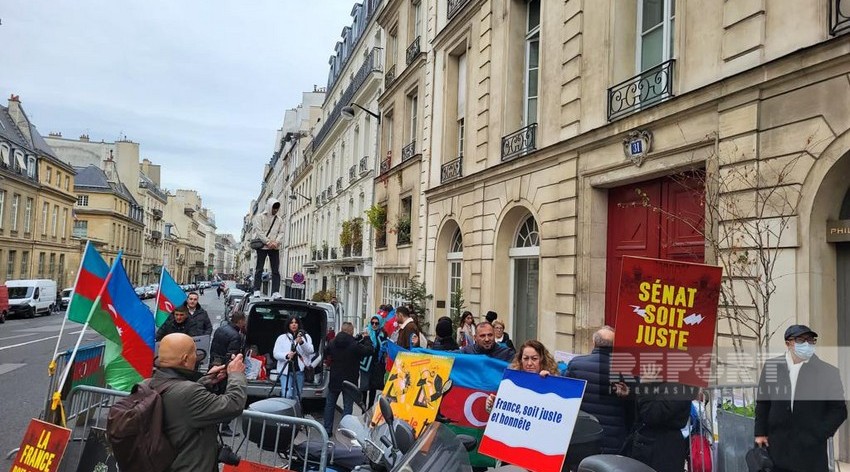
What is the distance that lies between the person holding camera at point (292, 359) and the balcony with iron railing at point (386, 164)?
13.9 m

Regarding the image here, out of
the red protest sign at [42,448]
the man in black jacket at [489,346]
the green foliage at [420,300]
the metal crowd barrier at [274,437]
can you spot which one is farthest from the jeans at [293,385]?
the green foliage at [420,300]

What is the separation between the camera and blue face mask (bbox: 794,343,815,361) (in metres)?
4.60

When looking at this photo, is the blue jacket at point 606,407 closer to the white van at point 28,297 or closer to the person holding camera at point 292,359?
the person holding camera at point 292,359

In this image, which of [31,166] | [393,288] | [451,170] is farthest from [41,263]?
[451,170]

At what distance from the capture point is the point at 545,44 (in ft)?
38.6

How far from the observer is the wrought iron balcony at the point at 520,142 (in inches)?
483

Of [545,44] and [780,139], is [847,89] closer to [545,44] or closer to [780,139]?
[780,139]

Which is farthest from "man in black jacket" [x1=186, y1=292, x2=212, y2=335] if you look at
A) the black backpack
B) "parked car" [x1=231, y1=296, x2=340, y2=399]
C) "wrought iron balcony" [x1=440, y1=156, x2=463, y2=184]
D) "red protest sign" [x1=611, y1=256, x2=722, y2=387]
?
"wrought iron balcony" [x1=440, y1=156, x2=463, y2=184]

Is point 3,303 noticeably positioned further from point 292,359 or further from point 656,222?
point 656,222

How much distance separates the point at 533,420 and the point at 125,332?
387 cm

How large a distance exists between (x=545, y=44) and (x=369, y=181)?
14.6m

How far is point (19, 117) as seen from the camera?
48031 millimetres

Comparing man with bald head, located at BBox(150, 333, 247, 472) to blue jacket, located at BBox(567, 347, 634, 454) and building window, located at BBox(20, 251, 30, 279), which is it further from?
building window, located at BBox(20, 251, 30, 279)

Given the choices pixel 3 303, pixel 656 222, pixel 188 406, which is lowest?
pixel 3 303
